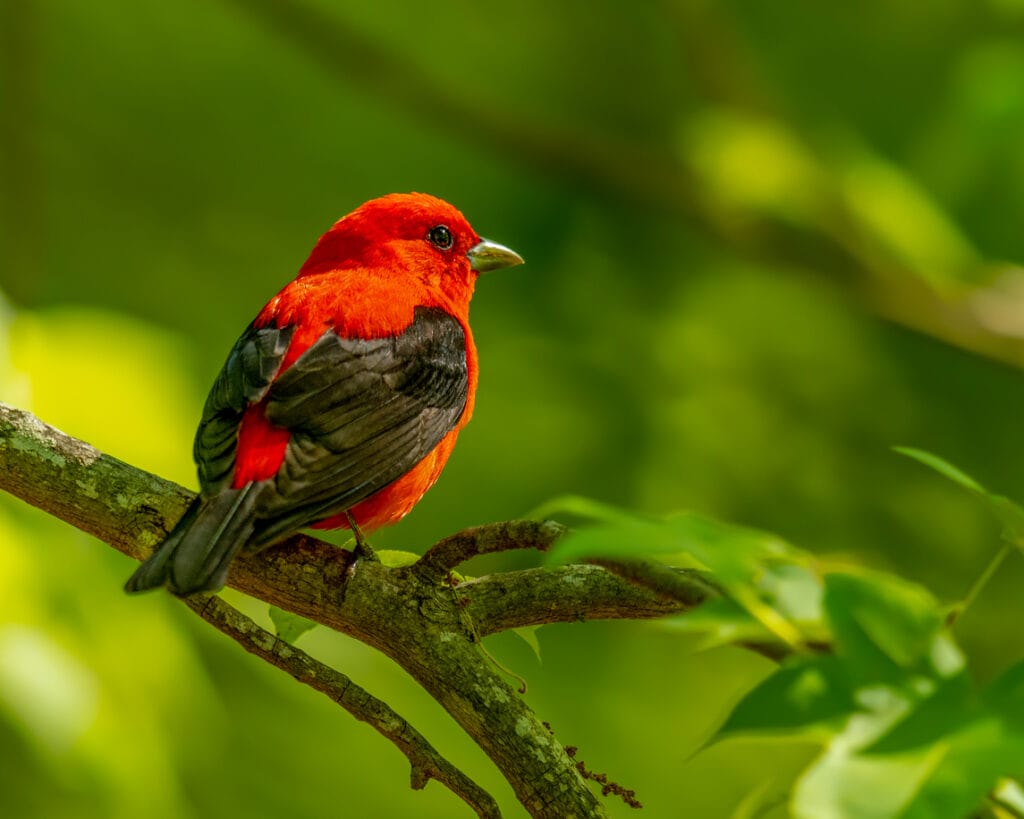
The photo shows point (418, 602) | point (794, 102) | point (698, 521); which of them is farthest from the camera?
point (794, 102)

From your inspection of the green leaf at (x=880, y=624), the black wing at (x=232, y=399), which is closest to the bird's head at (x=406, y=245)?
the black wing at (x=232, y=399)

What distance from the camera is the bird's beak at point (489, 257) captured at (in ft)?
14.6

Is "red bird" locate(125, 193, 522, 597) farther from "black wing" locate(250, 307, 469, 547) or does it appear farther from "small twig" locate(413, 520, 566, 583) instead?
"small twig" locate(413, 520, 566, 583)

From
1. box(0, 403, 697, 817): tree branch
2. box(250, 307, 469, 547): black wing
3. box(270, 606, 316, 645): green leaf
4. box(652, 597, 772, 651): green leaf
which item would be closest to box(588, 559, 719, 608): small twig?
box(0, 403, 697, 817): tree branch

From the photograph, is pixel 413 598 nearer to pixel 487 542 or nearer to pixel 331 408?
pixel 487 542

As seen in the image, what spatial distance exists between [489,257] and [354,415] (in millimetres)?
1393

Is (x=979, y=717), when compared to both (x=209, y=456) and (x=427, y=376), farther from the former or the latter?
(x=427, y=376)

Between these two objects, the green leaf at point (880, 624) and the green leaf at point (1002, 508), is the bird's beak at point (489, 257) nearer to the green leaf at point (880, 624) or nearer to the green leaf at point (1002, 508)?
the green leaf at point (1002, 508)

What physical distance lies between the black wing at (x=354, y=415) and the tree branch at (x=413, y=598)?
119 millimetres

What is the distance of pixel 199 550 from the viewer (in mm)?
2539

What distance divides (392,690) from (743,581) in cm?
339

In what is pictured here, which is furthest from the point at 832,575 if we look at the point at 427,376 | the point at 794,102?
the point at 794,102

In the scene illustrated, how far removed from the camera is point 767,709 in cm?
135

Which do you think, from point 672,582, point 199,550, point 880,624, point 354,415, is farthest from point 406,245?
point 880,624
